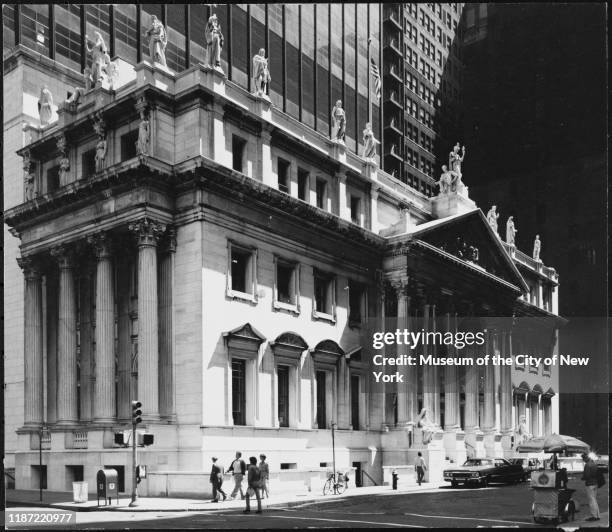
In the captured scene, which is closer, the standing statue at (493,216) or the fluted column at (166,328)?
the fluted column at (166,328)

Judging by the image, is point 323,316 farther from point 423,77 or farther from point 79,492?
point 79,492

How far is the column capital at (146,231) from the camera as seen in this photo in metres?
36.1

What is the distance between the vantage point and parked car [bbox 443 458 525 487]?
1516 inches

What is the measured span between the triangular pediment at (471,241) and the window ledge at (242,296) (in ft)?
38.0

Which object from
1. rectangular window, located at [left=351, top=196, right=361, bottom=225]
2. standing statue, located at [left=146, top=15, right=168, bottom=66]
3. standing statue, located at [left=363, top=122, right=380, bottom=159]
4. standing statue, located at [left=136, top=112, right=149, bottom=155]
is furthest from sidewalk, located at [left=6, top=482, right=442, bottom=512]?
standing statue, located at [left=363, top=122, right=380, bottom=159]

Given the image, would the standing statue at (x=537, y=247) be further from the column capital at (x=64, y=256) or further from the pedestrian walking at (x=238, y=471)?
the pedestrian walking at (x=238, y=471)

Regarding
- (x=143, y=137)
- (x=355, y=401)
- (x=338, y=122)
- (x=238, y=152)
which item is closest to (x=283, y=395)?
(x=355, y=401)

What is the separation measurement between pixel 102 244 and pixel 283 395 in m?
10.9

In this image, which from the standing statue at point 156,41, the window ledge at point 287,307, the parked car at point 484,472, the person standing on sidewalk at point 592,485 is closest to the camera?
the person standing on sidewalk at point 592,485

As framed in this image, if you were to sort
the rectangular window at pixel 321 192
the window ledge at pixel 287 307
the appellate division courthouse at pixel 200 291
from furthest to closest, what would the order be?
the rectangular window at pixel 321 192, the window ledge at pixel 287 307, the appellate division courthouse at pixel 200 291

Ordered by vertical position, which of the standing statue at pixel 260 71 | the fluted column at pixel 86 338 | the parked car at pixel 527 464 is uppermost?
the standing statue at pixel 260 71

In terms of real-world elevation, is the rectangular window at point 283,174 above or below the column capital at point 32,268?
above

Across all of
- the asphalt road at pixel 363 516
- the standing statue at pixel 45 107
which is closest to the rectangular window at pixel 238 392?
the asphalt road at pixel 363 516

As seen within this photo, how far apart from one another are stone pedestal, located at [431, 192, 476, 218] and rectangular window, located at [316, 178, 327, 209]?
11.3 m
